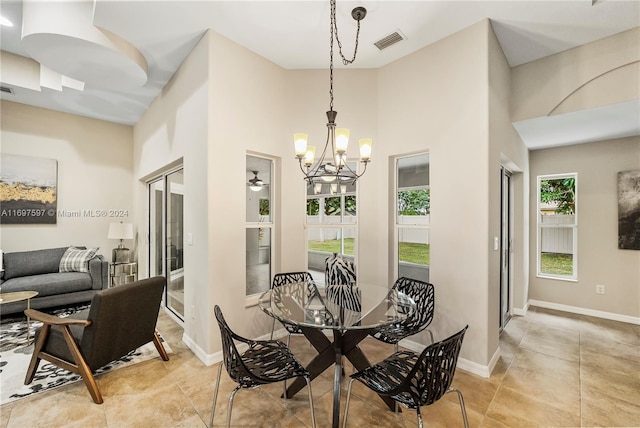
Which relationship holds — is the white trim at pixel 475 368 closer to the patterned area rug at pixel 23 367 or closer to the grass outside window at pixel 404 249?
the grass outside window at pixel 404 249

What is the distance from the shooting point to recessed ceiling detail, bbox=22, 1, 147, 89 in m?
2.50

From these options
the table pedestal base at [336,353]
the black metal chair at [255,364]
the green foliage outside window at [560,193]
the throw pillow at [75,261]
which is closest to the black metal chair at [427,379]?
the table pedestal base at [336,353]

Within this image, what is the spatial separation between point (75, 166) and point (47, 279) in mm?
2061

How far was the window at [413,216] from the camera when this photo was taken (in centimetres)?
309

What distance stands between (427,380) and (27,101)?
6.43 meters

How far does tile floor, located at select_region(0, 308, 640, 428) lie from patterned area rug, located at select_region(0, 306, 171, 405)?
0.12m

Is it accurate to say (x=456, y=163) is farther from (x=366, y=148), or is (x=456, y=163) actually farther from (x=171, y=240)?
(x=171, y=240)

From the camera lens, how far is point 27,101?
4.43 metres

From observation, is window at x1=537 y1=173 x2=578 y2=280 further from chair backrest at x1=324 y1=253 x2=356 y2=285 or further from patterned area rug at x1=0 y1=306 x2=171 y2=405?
patterned area rug at x1=0 y1=306 x2=171 y2=405

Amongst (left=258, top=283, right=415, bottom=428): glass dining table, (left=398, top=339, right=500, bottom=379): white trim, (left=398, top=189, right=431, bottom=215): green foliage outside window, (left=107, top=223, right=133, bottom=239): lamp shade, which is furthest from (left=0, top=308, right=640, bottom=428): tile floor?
(left=107, top=223, right=133, bottom=239): lamp shade

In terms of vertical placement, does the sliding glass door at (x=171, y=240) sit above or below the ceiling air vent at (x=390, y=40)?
below

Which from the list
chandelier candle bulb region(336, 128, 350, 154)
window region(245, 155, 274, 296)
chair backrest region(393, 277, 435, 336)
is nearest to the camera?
chandelier candle bulb region(336, 128, 350, 154)

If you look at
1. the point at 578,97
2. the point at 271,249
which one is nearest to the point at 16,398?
the point at 271,249

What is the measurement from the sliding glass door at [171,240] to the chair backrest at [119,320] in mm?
1135
